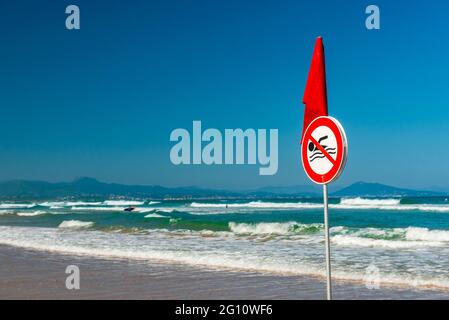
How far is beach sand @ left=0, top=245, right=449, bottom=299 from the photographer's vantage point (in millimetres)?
8273

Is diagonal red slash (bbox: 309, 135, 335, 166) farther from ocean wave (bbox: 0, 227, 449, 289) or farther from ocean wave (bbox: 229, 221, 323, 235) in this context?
ocean wave (bbox: 229, 221, 323, 235)

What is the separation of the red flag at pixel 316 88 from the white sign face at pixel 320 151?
6.3 inches

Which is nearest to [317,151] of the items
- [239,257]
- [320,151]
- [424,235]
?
[320,151]

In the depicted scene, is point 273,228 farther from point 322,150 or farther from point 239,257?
point 322,150

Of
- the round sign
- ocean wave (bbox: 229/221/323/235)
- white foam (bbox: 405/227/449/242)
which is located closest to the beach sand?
the round sign

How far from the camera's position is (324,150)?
3.97 m

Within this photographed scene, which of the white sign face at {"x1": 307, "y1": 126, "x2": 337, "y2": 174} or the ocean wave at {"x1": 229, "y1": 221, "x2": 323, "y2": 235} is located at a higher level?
the white sign face at {"x1": 307, "y1": 126, "x2": 337, "y2": 174}

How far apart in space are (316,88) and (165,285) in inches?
243

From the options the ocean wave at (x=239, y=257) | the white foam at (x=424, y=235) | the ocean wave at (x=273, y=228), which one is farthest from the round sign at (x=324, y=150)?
the ocean wave at (x=273, y=228)

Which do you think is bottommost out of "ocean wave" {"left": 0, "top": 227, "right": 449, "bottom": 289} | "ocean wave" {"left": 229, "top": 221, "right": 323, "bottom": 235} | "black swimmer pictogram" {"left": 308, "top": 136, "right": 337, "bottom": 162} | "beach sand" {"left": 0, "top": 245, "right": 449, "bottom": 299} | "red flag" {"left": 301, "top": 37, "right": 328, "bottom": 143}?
"ocean wave" {"left": 229, "top": 221, "right": 323, "bottom": 235}

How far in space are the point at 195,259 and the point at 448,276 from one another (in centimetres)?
601

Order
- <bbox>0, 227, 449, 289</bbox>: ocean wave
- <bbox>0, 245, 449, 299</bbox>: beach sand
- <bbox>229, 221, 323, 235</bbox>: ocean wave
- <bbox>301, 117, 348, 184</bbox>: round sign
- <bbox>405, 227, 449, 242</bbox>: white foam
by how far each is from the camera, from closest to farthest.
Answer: <bbox>301, 117, 348, 184</bbox>: round sign
<bbox>0, 245, 449, 299</bbox>: beach sand
<bbox>0, 227, 449, 289</bbox>: ocean wave
<bbox>405, 227, 449, 242</bbox>: white foam
<bbox>229, 221, 323, 235</bbox>: ocean wave

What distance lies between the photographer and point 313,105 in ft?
13.7
